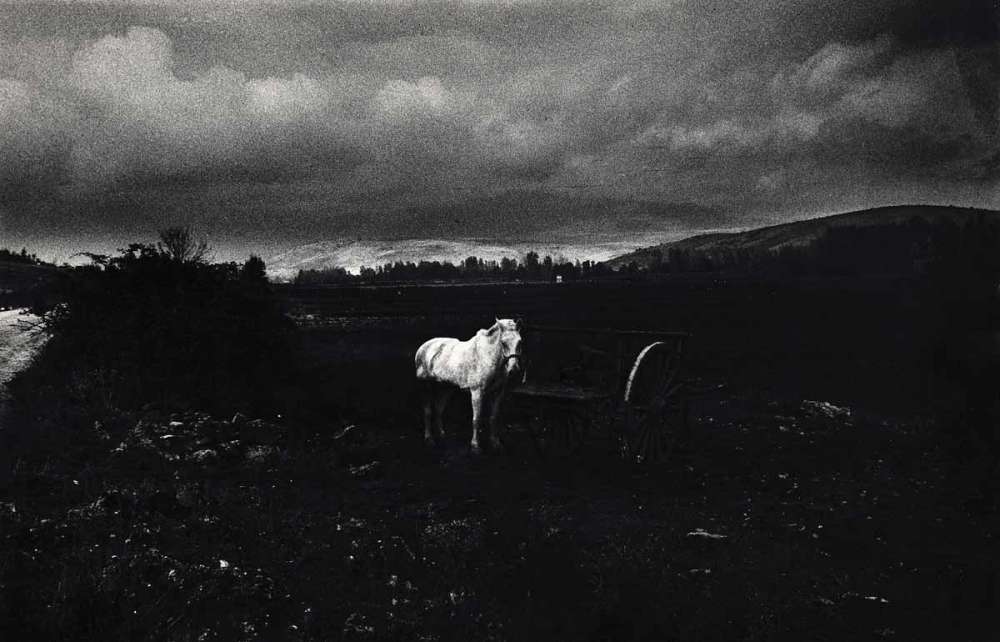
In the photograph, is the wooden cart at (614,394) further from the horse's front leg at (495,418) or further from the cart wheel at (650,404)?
→ the horse's front leg at (495,418)

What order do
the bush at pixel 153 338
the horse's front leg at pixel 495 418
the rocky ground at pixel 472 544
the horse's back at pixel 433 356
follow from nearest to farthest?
the rocky ground at pixel 472 544
the horse's front leg at pixel 495 418
the horse's back at pixel 433 356
the bush at pixel 153 338

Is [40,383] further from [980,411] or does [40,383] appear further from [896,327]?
[896,327]

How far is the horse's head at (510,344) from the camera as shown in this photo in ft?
32.1

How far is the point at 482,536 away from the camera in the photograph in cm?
726

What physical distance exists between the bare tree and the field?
16.5 feet

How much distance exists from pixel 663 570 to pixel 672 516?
1.76 m

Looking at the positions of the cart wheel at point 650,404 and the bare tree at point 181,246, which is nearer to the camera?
the cart wheel at point 650,404

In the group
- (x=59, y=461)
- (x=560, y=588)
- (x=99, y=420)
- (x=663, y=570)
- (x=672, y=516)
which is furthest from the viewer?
(x=99, y=420)

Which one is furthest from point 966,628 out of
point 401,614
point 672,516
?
point 401,614

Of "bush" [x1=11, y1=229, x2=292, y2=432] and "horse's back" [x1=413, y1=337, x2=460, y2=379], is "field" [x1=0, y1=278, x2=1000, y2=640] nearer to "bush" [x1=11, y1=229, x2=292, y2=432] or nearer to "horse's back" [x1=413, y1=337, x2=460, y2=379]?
"horse's back" [x1=413, y1=337, x2=460, y2=379]

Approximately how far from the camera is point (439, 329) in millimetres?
41500

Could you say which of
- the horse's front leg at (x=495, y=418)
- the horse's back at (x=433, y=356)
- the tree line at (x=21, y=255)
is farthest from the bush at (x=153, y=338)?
the horse's front leg at (x=495, y=418)

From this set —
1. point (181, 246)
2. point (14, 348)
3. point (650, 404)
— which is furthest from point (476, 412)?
point (14, 348)

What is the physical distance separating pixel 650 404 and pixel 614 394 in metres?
0.64
